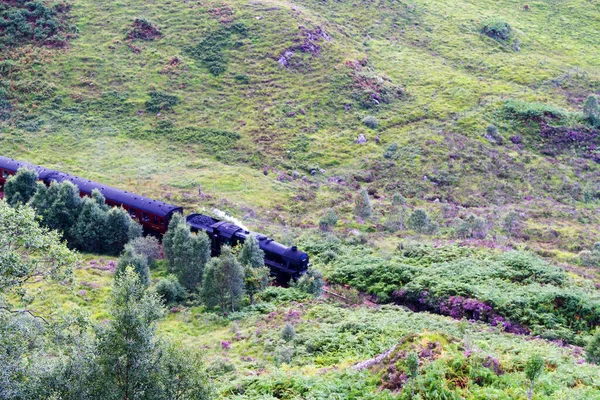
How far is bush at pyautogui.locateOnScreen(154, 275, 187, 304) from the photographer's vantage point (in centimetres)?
3722

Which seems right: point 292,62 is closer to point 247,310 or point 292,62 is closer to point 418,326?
point 247,310

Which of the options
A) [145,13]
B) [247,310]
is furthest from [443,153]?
[145,13]

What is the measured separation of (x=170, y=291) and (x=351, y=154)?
40494 mm

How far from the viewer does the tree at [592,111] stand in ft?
266

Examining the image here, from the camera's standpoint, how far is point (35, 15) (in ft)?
289

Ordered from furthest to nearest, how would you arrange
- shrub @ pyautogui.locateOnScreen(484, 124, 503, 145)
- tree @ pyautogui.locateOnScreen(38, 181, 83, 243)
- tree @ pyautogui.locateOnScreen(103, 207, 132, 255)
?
1. shrub @ pyautogui.locateOnScreen(484, 124, 503, 145)
2. tree @ pyautogui.locateOnScreen(38, 181, 83, 243)
3. tree @ pyautogui.locateOnScreen(103, 207, 132, 255)

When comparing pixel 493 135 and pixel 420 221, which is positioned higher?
pixel 493 135

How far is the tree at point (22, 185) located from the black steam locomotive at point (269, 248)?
15539 millimetres

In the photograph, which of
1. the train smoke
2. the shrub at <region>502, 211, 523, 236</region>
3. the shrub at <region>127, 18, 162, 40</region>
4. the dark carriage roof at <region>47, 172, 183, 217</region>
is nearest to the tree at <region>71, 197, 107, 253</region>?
the dark carriage roof at <region>47, 172, 183, 217</region>

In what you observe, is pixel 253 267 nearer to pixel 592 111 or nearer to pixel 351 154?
pixel 351 154

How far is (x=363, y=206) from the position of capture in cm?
5575

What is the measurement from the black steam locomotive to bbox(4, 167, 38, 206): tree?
1554 cm

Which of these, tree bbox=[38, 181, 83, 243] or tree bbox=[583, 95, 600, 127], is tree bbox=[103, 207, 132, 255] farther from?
tree bbox=[583, 95, 600, 127]

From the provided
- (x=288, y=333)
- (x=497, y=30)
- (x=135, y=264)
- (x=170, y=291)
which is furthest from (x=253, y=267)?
(x=497, y=30)
